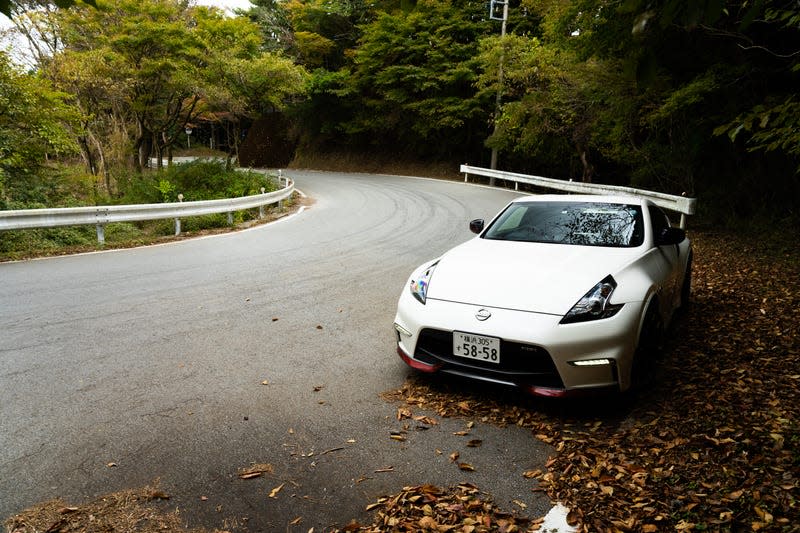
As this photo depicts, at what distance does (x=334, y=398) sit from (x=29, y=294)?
478 cm

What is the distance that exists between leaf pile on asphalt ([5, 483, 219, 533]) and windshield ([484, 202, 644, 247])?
12.0 ft

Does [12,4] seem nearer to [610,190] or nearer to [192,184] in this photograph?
[610,190]

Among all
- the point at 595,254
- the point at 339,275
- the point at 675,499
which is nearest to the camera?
the point at 675,499

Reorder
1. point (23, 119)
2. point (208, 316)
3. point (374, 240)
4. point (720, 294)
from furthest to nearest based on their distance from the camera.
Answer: point (23, 119)
point (374, 240)
point (720, 294)
point (208, 316)

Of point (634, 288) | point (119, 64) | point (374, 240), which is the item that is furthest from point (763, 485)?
point (119, 64)

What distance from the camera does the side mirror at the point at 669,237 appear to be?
4.74m

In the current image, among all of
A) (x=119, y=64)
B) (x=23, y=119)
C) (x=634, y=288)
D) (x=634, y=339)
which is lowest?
(x=634, y=339)

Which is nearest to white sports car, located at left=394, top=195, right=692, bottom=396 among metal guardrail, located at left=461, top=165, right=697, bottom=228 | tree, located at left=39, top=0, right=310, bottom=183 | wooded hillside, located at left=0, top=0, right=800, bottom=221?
wooded hillside, located at left=0, top=0, right=800, bottom=221

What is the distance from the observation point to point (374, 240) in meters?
10.4

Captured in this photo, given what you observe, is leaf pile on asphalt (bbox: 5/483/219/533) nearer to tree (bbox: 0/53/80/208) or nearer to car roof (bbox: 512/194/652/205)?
car roof (bbox: 512/194/652/205)

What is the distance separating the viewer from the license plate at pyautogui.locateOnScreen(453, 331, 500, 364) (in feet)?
11.5

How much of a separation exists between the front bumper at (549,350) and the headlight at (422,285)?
1.18 ft

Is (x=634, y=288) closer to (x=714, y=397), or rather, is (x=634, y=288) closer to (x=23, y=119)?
(x=714, y=397)

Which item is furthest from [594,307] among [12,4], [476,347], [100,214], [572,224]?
[100,214]
